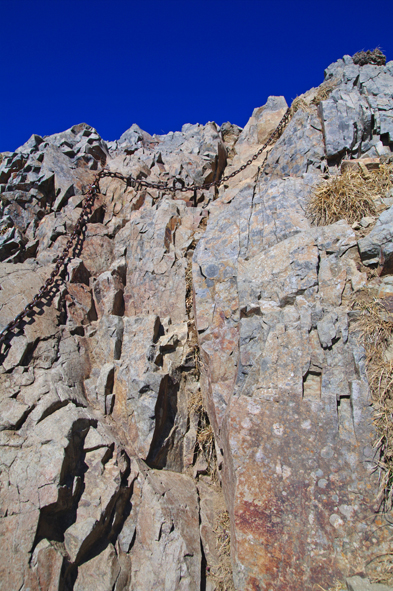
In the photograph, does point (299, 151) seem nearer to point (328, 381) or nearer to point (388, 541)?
point (328, 381)

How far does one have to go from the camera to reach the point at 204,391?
608 cm

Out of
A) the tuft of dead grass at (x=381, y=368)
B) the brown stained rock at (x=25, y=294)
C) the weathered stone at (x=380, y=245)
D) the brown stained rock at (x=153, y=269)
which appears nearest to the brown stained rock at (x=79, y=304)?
the brown stained rock at (x=25, y=294)

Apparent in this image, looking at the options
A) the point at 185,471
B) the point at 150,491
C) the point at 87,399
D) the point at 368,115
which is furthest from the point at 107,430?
the point at 368,115

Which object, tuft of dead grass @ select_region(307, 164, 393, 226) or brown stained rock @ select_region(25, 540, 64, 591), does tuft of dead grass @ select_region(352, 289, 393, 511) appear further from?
brown stained rock @ select_region(25, 540, 64, 591)

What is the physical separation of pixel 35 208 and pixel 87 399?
21.3 ft

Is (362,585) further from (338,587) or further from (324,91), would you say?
(324,91)

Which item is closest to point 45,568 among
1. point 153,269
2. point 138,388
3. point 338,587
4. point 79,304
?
point 138,388

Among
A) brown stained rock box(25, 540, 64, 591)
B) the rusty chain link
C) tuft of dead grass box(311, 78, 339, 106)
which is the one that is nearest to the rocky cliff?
brown stained rock box(25, 540, 64, 591)

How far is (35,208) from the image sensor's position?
963 cm

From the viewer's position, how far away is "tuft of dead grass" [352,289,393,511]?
3.74 metres

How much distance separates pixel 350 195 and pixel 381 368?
11.5ft

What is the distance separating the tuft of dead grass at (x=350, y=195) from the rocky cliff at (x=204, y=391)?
0.27m

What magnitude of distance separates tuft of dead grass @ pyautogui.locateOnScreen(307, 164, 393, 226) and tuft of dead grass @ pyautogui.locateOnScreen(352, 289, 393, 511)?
193cm

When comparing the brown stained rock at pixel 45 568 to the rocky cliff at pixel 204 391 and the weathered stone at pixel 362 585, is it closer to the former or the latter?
the rocky cliff at pixel 204 391
